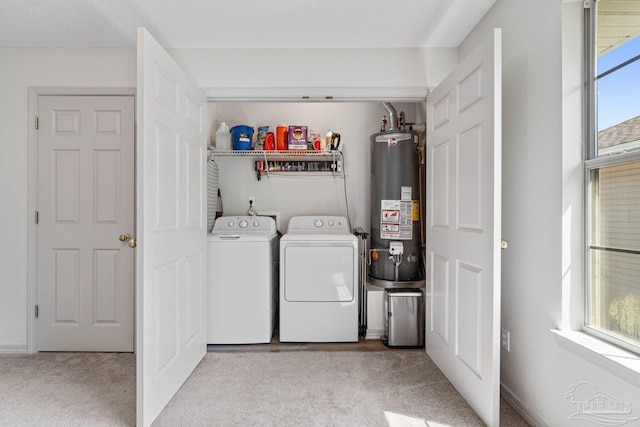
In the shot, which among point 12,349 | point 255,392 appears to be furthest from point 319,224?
point 12,349

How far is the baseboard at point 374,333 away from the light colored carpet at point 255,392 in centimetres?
31

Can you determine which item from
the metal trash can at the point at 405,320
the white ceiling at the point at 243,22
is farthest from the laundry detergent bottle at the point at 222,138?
the metal trash can at the point at 405,320

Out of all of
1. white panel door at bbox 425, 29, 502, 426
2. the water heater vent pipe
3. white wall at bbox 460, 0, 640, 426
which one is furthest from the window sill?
the water heater vent pipe

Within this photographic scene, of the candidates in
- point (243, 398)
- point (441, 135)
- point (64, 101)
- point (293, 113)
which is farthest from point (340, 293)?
point (64, 101)

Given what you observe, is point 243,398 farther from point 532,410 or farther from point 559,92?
point 559,92

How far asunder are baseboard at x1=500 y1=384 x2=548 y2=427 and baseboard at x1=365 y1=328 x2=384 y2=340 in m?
1.09

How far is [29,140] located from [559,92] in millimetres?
3384

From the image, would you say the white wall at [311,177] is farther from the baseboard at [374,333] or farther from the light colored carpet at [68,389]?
the light colored carpet at [68,389]

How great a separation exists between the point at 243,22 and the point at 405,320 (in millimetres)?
2441

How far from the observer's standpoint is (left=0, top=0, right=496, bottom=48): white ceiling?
205 cm

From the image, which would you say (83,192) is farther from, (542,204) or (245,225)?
(542,204)

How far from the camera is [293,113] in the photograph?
11.8 feet

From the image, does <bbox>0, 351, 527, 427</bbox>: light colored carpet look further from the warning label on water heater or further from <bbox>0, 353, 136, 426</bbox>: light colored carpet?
the warning label on water heater

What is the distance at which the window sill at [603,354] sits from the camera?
3.87 feet
